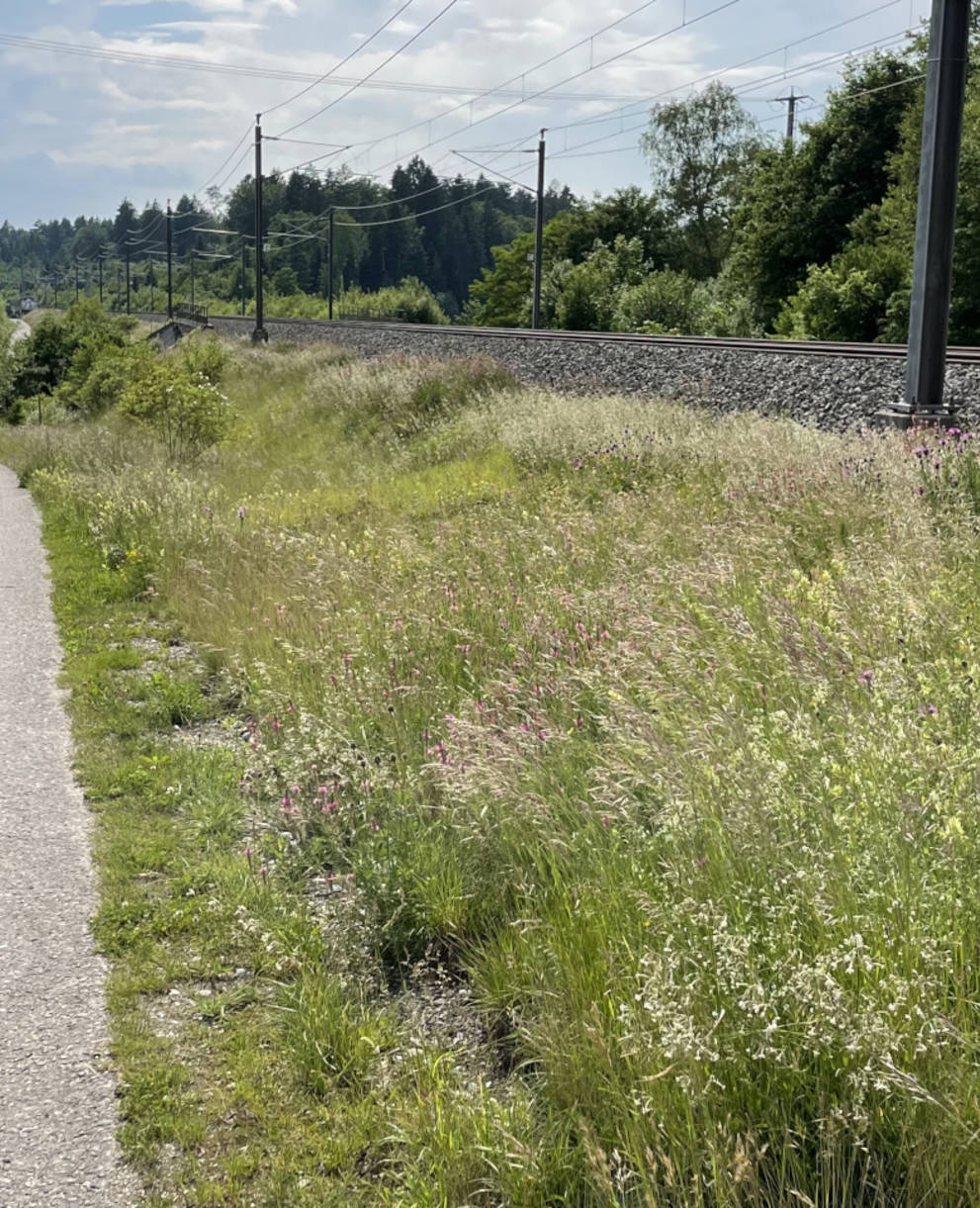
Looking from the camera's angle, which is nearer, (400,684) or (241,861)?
(241,861)

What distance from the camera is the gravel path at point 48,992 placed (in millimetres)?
3258

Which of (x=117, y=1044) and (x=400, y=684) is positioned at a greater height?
(x=400, y=684)

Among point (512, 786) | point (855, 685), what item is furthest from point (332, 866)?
point (855, 685)

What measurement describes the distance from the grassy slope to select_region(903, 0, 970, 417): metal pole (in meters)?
3.65

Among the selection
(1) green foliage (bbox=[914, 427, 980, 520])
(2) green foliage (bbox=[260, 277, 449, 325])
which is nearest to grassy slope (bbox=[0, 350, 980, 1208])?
(1) green foliage (bbox=[914, 427, 980, 520])

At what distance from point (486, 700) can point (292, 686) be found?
1788 millimetres

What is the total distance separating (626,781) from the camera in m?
4.44

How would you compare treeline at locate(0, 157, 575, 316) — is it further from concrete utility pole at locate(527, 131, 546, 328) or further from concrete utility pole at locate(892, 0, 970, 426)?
concrete utility pole at locate(892, 0, 970, 426)

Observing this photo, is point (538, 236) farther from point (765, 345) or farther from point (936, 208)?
point (936, 208)

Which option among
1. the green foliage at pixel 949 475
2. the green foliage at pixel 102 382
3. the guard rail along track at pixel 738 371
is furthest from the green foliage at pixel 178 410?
the green foliage at pixel 949 475

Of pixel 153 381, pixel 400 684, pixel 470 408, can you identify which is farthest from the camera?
pixel 153 381

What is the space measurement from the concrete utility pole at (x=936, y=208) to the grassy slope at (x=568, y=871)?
3.64 m

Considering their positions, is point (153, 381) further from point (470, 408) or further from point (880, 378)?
point (880, 378)

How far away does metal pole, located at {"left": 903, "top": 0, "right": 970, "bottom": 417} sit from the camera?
11688 mm
